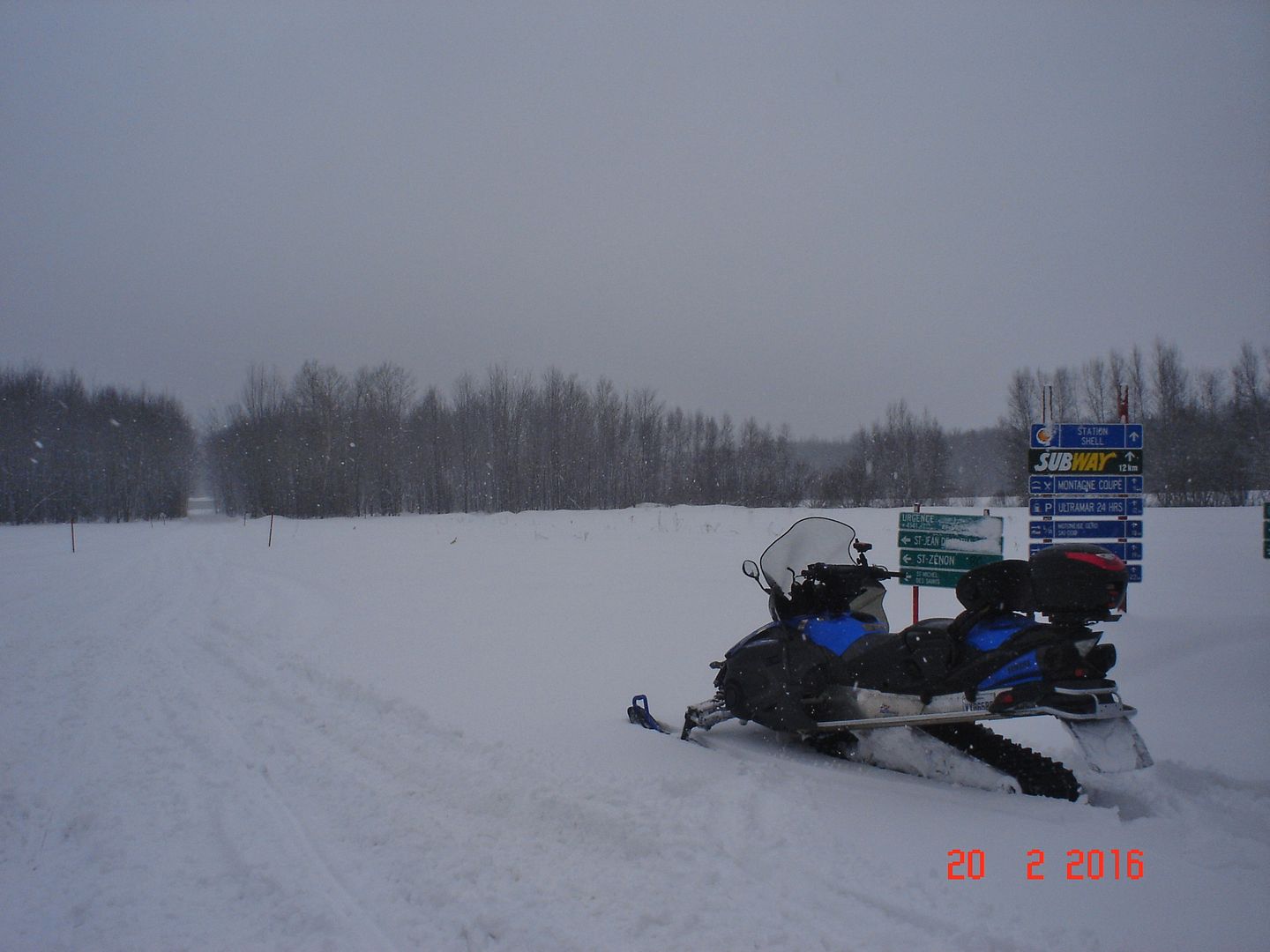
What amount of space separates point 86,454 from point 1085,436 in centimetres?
5554

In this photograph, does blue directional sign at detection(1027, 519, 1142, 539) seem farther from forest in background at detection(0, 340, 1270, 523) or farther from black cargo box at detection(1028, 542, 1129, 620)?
forest in background at detection(0, 340, 1270, 523)

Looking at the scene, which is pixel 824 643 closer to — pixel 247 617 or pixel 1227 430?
pixel 247 617

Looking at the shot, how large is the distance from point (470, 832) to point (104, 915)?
1.33m

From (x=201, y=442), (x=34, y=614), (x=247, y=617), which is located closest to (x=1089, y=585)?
(x=247, y=617)

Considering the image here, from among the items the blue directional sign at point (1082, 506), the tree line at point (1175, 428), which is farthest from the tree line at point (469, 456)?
the blue directional sign at point (1082, 506)

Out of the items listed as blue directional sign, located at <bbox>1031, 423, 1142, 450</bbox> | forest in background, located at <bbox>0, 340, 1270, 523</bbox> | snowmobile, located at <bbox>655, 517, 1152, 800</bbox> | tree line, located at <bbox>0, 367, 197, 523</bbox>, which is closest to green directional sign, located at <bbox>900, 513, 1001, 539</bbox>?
blue directional sign, located at <bbox>1031, 423, 1142, 450</bbox>

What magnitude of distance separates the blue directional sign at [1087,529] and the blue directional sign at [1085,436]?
68 cm

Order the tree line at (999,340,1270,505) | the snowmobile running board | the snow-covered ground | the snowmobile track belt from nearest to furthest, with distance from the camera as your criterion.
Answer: the snow-covered ground → the snowmobile running board → the snowmobile track belt → the tree line at (999,340,1270,505)

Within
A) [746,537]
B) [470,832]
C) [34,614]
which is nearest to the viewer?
[470,832]

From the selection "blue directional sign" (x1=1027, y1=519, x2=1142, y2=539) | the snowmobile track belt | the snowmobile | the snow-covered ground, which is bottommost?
the snow-covered ground

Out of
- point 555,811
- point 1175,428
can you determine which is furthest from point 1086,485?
point 1175,428

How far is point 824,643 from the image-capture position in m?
3.56

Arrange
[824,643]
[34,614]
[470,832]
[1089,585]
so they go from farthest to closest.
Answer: [34,614] → [824,643] → [470,832] → [1089,585]

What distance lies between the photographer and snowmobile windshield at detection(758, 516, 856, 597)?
393 cm
